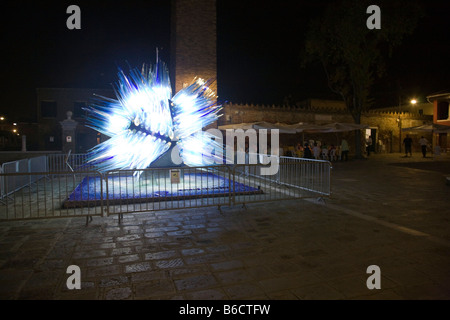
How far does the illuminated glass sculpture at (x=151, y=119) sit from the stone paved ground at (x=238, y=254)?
3.16 meters

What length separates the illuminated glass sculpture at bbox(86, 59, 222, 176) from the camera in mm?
9164

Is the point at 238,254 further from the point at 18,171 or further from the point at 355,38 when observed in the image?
the point at 355,38

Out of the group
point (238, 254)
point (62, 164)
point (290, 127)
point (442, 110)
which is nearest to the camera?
point (238, 254)

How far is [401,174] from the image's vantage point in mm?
13234

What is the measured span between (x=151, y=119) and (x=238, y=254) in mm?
6034

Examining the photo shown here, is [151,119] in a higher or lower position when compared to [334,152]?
higher

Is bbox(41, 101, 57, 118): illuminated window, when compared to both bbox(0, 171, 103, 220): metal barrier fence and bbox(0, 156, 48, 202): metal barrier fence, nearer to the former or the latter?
bbox(0, 156, 48, 202): metal barrier fence

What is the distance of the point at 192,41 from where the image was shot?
18.6m

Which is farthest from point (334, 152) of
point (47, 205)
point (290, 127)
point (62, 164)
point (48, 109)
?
point (48, 109)

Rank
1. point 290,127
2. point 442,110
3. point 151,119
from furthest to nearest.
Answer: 1. point 290,127
2. point 442,110
3. point 151,119

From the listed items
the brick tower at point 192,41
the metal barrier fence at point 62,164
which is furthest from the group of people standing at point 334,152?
the metal barrier fence at point 62,164

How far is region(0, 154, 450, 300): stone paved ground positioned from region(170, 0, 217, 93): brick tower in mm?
13208

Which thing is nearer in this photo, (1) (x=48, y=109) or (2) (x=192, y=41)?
(2) (x=192, y=41)
